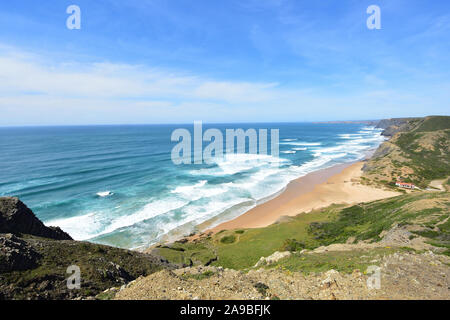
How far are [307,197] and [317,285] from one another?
3612 cm

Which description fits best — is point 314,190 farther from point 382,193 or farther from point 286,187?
point 382,193

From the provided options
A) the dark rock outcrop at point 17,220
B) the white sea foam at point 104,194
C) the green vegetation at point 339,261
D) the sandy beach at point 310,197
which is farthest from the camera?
the white sea foam at point 104,194

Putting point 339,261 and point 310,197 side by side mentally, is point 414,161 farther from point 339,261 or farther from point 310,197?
point 339,261

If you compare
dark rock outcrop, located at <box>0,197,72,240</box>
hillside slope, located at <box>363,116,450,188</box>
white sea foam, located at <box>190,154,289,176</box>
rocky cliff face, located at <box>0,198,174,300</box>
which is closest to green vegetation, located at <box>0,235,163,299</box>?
rocky cliff face, located at <box>0,198,174,300</box>

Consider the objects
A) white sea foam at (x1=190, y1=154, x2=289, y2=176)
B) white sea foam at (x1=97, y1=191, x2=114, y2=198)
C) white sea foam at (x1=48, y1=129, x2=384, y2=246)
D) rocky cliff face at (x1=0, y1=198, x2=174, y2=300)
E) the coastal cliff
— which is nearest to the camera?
the coastal cliff

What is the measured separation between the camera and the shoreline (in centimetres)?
3403

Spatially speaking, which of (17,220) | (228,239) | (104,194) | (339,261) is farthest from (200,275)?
(104,194)

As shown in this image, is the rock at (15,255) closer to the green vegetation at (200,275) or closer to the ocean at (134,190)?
the green vegetation at (200,275)

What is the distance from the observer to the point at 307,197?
43.5 meters

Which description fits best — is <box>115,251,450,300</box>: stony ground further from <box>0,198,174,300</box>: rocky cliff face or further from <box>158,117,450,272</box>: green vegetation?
<box>0,198,174,300</box>: rocky cliff face

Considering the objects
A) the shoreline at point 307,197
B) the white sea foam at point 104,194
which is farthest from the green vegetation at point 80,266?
the white sea foam at point 104,194

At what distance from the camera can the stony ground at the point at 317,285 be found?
8.78 metres

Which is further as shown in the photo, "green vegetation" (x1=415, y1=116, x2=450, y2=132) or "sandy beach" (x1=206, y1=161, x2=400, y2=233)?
"green vegetation" (x1=415, y1=116, x2=450, y2=132)
